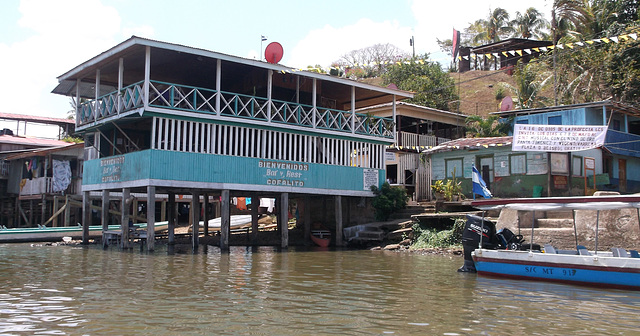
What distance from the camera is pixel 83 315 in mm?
8023

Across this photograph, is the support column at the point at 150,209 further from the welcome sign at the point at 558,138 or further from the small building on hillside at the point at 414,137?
the welcome sign at the point at 558,138

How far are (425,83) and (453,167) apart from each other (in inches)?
709

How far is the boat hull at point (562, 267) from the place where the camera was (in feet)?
36.5

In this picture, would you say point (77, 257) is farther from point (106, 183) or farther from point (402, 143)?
point (402, 143)

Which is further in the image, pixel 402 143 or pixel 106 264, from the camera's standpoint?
pixel 402 143


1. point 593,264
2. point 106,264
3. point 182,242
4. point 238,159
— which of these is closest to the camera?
point 593,264

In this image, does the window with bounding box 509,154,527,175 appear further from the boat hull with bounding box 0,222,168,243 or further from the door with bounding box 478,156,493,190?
the boat hull with bounding box 0,222,168,243

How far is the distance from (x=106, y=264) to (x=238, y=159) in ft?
22.7

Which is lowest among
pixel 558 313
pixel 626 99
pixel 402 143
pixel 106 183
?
pixel 558 313

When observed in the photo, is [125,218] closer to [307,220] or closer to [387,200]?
[307,220]

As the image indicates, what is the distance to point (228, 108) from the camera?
22.5 meters

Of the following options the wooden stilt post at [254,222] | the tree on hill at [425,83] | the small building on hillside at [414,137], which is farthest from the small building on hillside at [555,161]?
the tree on hill at [425,83]

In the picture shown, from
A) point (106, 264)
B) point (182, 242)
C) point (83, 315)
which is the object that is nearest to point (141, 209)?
point (182, 242)

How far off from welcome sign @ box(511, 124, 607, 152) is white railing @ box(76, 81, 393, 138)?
699 centimetres
